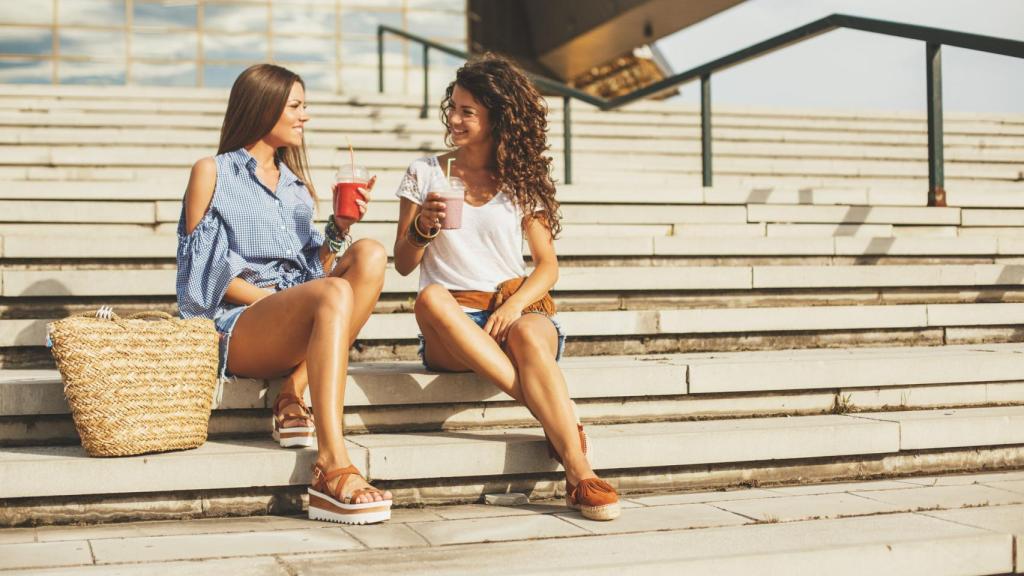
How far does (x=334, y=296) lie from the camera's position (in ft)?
11.1

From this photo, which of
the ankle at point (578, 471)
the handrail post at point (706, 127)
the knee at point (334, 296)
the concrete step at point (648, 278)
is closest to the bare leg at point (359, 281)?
the knee at point (334, 296)

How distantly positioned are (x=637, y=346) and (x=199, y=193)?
1.92m

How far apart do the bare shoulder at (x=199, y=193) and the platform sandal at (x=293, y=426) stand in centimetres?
71

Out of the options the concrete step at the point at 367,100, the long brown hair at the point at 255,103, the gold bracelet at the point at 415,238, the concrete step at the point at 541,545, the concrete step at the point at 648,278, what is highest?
the concrete step at the point at 367,100

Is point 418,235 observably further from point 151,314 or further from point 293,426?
point 151,314

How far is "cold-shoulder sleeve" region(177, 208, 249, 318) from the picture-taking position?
3707mm

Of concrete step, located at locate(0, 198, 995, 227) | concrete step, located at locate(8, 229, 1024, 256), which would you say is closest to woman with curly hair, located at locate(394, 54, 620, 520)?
concrete step, located at locate(8, 229, 1024, 256)

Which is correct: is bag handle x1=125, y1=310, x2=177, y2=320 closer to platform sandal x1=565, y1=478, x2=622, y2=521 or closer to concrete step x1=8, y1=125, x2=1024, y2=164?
platform sandal x1=565, y1=478, x2=622, y2=521

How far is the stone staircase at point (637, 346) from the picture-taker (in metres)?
3.45

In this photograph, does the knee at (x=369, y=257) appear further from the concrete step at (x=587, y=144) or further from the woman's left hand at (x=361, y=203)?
the concrete step at (x=587, y=144)

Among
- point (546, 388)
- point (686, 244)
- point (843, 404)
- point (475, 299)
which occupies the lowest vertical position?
point (843, 404)

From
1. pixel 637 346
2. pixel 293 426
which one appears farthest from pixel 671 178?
pixel 293 426

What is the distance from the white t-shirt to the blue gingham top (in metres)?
0.39

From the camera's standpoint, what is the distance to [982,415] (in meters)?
4.11
